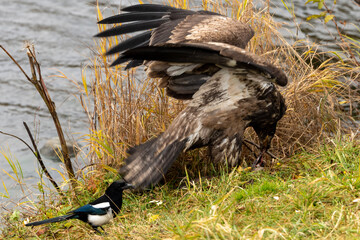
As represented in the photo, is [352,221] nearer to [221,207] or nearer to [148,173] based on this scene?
[221,207]

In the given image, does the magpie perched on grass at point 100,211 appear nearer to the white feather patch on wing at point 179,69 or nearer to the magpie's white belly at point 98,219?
the magpie's white belly at point 98,219

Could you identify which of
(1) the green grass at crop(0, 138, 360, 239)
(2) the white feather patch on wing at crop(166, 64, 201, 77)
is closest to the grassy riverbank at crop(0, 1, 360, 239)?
(1) the green grass at crop(0, 138, 360, 239)

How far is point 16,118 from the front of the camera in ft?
24.5

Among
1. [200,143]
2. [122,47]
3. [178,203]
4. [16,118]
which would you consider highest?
[122,47]

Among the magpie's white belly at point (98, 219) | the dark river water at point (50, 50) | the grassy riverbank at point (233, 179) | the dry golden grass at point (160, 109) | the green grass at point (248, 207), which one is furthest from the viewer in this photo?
the dark river water at point (50, 50)

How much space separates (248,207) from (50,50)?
6262mm

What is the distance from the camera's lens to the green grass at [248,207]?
292 cm

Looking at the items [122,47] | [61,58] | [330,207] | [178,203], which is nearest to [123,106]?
[122,47]

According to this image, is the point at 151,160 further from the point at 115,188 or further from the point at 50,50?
the point at 50,50

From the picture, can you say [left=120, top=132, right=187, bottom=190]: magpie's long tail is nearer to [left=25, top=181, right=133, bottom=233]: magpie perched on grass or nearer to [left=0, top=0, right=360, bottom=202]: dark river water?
[left=25, top=181, right=133, bottom=233]: magpie perched on grass

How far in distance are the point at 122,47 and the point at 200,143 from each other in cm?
108

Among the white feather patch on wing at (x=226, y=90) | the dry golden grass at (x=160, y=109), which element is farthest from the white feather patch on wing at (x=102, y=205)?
the white feather patch on wing at (x=226, y=90)

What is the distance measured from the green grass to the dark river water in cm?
211

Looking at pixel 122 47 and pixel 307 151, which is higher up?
pixel 122 47
